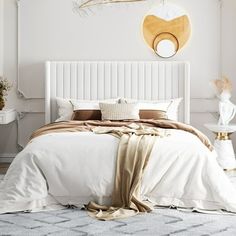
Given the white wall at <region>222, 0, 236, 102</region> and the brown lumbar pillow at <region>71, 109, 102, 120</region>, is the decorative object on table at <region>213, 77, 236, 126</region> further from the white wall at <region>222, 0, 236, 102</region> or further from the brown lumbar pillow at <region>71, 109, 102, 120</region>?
the brown lumbar pillow at <region>71, 109, 102, 120</region>

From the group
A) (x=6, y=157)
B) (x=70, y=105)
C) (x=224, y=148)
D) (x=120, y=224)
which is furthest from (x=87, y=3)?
(x=120, y=224)

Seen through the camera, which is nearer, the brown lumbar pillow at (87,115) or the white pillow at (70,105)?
the brown lumbar pillow at (87,115)

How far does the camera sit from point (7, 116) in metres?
6.45

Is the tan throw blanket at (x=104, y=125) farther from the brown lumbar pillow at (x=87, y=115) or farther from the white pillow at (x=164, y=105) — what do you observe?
the white pillow at (x=164, y=105)

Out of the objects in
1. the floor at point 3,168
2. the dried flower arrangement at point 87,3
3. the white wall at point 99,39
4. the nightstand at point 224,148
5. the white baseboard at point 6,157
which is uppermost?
the dried flower arrangement at point 87,3

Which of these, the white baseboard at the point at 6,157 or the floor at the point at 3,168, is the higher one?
the white baseboard at the point at 6,157

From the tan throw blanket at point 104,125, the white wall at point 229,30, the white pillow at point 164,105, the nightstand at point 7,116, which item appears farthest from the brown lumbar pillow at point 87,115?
the white wall at point 229,30

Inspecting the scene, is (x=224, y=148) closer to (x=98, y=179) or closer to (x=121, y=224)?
(x=98, y=179)

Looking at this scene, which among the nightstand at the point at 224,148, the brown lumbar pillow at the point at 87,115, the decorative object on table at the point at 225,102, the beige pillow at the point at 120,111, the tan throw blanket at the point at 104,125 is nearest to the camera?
the tan throw blanket at the point at 104,125

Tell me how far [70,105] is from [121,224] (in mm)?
2923

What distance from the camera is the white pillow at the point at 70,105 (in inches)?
253

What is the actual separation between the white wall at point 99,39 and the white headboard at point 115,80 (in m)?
0.18

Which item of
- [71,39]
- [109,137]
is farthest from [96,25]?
[109,137]

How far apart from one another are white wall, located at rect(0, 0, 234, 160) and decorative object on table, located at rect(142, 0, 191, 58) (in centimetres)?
8
